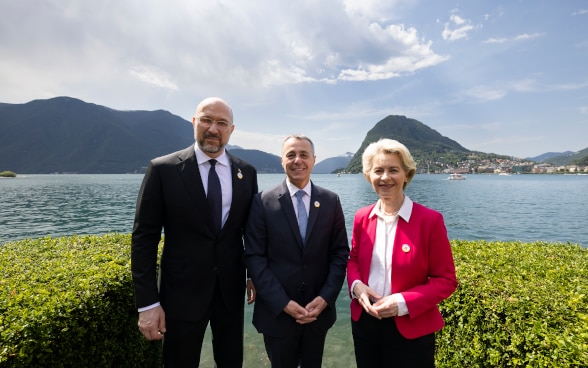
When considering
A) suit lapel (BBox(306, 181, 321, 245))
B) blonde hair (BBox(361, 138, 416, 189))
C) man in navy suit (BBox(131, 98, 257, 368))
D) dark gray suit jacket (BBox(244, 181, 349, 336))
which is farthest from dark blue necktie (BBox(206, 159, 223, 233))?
blonde hair (BBox(361, 138, 416, 189))

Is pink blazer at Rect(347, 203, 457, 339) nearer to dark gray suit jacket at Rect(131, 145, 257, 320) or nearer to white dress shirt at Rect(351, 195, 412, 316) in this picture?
white dress shirt at Rect(351, 195, 412, 316)

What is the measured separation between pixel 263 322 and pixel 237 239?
3.30ft

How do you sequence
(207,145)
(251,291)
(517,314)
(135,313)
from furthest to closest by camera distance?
(135,313)
(251,291)
(207,145)
(517,314)

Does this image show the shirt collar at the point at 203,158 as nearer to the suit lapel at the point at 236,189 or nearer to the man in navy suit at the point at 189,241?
the man in navy suit at the point at 189,241

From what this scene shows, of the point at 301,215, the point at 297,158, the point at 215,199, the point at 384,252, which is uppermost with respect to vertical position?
the point at 297,158

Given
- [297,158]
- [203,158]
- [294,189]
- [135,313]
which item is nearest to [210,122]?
[203,158]

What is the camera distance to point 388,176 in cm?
295

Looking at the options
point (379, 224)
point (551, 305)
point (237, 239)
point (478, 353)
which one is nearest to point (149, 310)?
point (237, 239)

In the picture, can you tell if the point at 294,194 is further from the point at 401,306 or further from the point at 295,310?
the point at 401,306

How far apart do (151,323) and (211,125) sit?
2.33 metres

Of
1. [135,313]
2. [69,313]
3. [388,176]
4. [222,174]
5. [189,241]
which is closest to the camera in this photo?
[388,176]

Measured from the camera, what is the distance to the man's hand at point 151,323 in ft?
10.1

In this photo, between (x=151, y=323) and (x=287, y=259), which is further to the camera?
(x=287, y=259)

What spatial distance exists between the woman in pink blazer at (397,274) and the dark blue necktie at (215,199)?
5.44ft
